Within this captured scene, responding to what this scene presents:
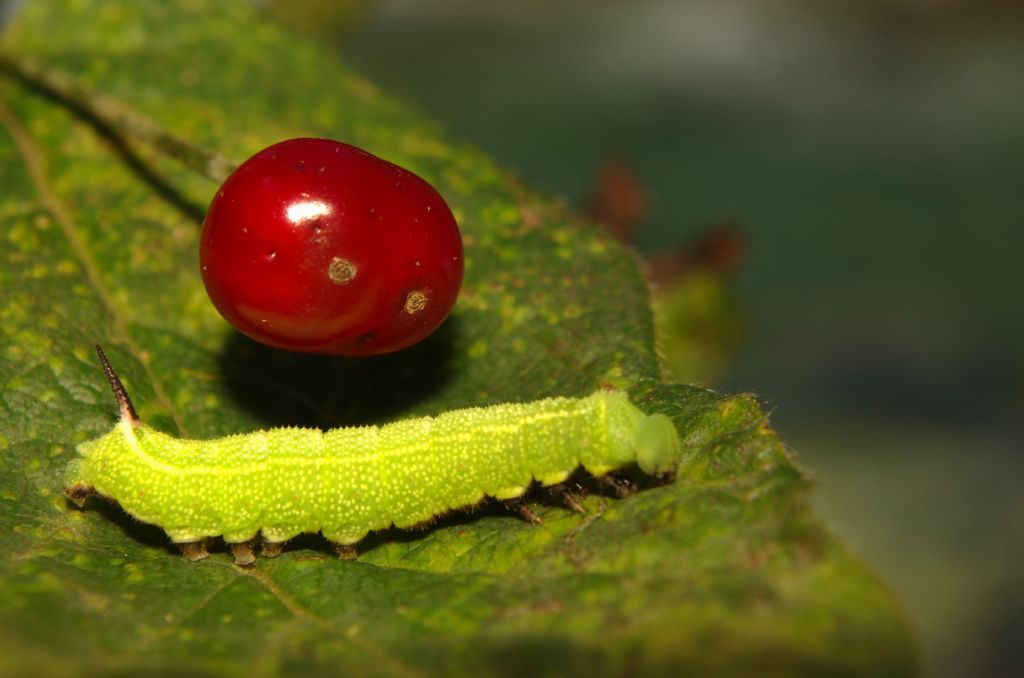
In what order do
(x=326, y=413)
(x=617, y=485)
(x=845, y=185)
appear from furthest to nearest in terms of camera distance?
(x=845, y=185) → (x=326, y=413) → (x=617, y=485)

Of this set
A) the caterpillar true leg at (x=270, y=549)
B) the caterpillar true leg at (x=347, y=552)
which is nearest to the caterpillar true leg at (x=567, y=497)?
the caterpillar true leg at (x=347, y=552)

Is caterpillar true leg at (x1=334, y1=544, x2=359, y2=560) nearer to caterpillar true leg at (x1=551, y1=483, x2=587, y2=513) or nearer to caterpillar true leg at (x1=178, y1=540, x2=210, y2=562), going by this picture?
caterpillar true leg at (x1=178, y1=540, x2=210, y2=562)

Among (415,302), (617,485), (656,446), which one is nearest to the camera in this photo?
(656,446)

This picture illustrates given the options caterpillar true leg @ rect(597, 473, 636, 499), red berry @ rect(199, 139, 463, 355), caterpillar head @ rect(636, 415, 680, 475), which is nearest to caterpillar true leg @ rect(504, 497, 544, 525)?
caterpillar true leg @ rect(597, 473, 636, 499)

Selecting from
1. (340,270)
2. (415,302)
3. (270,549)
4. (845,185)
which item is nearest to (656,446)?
(415,302)

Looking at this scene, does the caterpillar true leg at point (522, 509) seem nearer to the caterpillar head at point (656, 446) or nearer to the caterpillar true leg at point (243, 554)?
the caterpillar head at point (656, 446)

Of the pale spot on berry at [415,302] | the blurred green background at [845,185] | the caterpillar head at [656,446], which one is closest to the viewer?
the caterpillar head at [656,446]

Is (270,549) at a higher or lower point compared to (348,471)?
lower

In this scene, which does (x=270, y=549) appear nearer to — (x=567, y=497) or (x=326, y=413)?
(x=326, y=413)

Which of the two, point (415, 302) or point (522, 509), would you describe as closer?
point (522, 509)
